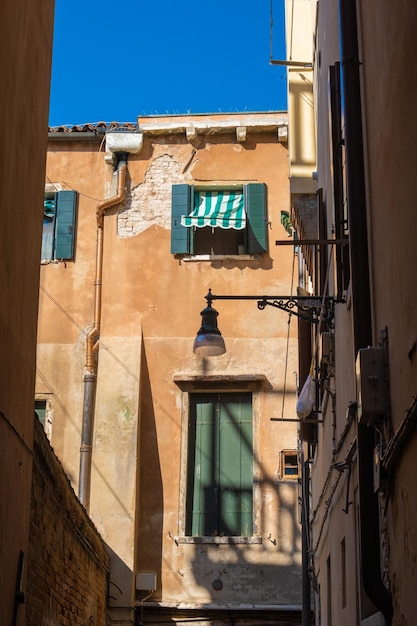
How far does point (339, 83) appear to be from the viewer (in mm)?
8727

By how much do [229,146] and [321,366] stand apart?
885 cm

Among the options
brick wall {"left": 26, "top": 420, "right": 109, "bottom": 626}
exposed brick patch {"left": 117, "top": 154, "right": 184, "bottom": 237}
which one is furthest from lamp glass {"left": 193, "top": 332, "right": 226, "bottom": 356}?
exposed brick patch {"left": 117, "top": 154, "right": 184, "bottom": 237}

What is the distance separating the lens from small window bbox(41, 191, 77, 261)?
18.2m

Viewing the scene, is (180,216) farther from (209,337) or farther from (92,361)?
(209,337)

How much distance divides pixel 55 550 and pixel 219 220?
9360 millimetres

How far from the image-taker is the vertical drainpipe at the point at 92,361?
54.6ft

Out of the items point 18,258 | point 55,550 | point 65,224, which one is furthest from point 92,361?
point 18,258

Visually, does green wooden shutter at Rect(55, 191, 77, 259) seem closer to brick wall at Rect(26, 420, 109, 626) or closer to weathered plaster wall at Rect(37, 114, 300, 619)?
weathered plaster wall at Rect(37, 114, 300, 619)

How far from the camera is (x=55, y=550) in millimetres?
9672

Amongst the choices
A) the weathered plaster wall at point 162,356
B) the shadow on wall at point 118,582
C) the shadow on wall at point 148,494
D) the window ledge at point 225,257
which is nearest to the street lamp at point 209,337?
the weathered plaster wall at point 162,356

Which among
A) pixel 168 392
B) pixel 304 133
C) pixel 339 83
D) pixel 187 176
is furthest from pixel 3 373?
pixel 187 176

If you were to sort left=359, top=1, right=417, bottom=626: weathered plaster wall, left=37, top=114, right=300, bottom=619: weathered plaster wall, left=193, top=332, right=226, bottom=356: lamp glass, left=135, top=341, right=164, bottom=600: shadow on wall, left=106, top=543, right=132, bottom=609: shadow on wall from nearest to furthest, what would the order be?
left=359, top=1, right=417, bottom=626: weathered plaster wall → left=193, top=332, right=226, bottom=356: lamp glass → left=106, top=543, right=132, bottom=609: shadow on wall → left=37, top=114, right=300, bottom=619: weathered plaster wall → left=135, top=341, right=164, bottom=600: shadow on wall

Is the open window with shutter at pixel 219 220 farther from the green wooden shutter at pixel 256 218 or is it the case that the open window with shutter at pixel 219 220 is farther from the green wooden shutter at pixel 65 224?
the green wooden shutter at pixel 65 224

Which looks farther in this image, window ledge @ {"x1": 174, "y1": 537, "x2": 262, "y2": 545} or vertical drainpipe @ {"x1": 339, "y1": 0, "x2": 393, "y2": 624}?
window ledge @ {"x1": 174, "y1": 537, "x2": 262, "y2": 545}
